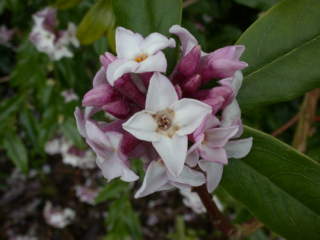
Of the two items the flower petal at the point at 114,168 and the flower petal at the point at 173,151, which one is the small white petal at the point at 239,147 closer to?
the flower petal at the point at 173,151

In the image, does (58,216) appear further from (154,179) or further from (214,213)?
(154,179)

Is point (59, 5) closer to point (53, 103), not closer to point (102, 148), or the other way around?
point (53, 103)

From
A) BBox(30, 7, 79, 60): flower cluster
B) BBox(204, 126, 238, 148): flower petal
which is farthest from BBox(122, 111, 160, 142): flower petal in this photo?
BBox(30, 7, 79, 60): flower cluster

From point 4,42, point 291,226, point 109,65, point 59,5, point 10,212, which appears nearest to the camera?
point 109,65

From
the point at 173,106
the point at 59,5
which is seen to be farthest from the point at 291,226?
the point at 59,5

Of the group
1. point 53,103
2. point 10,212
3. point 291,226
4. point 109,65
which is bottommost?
point 10,212

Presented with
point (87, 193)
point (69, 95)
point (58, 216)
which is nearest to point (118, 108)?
point (69, 95)

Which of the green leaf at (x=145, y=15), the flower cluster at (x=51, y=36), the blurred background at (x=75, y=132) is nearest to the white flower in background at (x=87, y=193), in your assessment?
the blurred background at (x=75, y=132)
